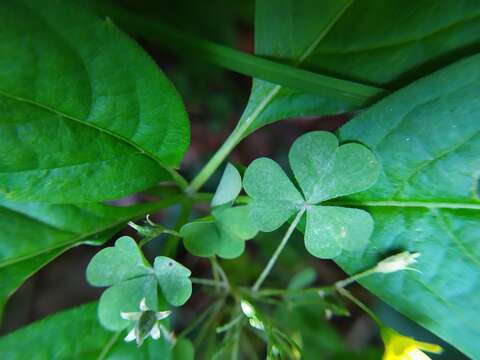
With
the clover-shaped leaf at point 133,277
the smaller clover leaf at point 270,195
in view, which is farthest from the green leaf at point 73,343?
the smaller clover leaf at point 270,195

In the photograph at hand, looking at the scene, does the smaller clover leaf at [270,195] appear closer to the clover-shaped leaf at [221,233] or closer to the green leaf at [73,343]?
A: the clover-shaped leaf at [221,233]

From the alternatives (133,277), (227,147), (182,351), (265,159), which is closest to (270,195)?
(265,159)

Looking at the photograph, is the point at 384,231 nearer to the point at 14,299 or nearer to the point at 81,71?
the point at 81,71

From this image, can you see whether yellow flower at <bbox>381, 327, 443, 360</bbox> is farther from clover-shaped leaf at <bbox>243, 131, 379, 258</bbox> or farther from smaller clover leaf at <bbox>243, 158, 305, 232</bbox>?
smaller clover leaf at <bbox>243, 158, 305, 232</bbox>

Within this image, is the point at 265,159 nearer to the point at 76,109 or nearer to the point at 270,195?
the point at 270,195

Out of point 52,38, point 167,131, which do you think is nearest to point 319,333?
point 167,131
